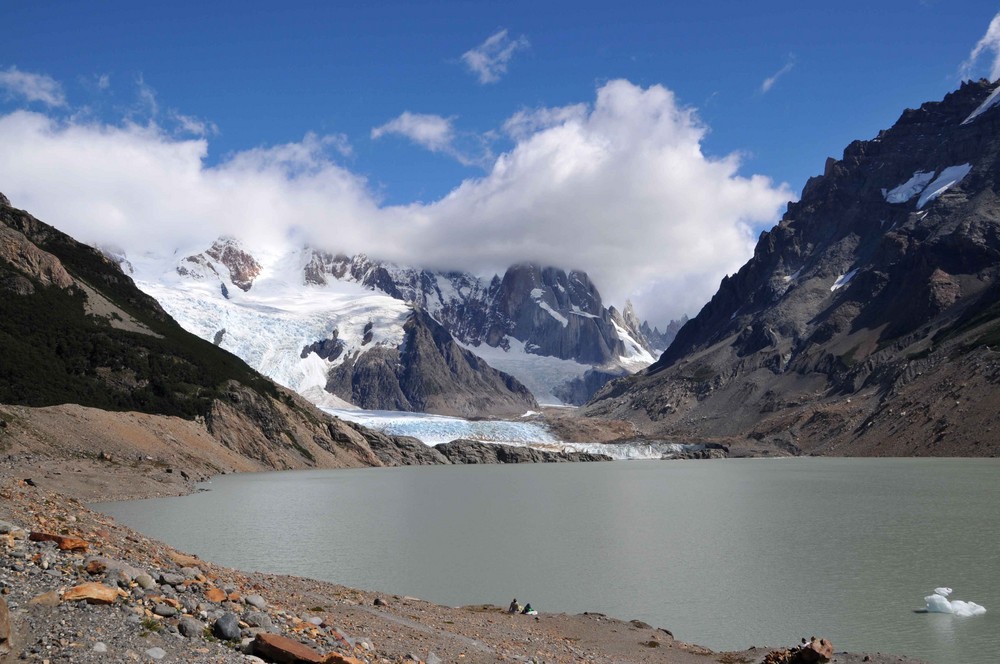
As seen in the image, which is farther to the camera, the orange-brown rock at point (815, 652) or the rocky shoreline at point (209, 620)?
the orange-brown rock at point (815, 652)

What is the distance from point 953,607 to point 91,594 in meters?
21.6

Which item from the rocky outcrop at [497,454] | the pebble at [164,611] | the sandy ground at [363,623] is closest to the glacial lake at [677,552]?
the sandy ground at [363,623]

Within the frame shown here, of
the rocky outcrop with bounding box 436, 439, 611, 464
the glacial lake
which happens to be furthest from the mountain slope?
the rocky outcrop with bounding box 436, 439, 611, 464

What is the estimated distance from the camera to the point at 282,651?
10.8 meters

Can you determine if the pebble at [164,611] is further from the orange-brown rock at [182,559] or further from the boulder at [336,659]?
the orange-brown rock at [182,559]

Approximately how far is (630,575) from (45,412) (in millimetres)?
61989

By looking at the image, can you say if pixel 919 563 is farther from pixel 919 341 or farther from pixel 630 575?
pixel 919 341

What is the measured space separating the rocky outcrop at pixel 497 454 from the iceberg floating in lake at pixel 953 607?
158m

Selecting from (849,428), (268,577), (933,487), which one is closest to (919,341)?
(849,428)

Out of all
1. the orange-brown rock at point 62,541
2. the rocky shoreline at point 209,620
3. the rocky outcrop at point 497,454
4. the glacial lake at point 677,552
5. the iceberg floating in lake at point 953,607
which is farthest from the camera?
the rocky outcrop at point 497,454

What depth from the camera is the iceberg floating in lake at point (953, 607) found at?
21.6 meters

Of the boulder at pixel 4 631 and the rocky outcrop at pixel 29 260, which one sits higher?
the rocky outcrop at pixel 29 260

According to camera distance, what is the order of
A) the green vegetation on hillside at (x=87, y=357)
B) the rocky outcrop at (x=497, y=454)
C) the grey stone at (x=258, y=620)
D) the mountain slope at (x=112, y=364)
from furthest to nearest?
the rocky outcrop at (x=497, y=454) < the mountain slope at (x=112, y=364) < the green vegetation on hillside at (x=87, y=357) < the grey stone at (x=258, y=620)

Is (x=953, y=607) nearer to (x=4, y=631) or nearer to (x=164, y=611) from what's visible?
(x=164, y=611)
